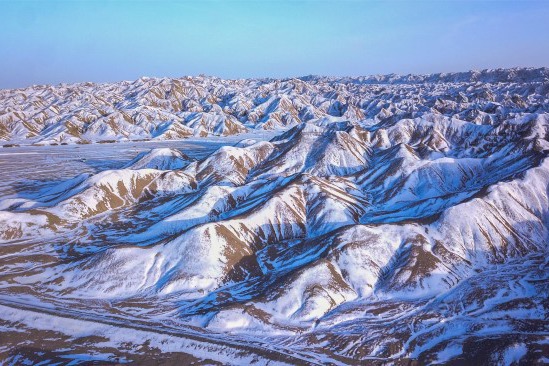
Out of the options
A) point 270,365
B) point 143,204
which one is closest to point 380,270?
point 270,365

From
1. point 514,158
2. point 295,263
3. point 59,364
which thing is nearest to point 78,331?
point 59,364

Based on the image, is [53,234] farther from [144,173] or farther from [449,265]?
[449,265]

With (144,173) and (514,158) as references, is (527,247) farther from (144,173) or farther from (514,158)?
(144,173)

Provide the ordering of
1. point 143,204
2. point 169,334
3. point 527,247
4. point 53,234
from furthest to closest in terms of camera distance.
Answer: point 143,204 < point 53,234 < point 527,247 < point 169,334

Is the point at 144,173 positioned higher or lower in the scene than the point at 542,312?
higher

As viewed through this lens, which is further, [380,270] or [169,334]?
[380,270]

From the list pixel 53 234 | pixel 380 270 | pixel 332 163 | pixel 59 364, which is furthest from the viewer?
pixel 332 163
